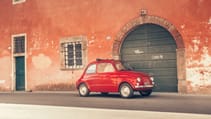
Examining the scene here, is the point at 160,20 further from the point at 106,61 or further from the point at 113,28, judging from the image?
the point at 106,61

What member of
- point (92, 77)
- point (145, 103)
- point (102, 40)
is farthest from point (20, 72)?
point (145, 103)

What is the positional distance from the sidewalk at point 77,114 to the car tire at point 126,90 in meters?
3.92

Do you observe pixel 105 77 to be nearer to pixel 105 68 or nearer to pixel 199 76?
pixel 105 68

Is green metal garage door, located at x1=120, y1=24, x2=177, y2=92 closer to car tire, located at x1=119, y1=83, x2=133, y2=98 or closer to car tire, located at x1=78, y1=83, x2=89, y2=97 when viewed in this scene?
car tire, located at x1=78, y1=83, x2=89, y2=97

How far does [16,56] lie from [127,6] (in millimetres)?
7977

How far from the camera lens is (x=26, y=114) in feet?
26.3

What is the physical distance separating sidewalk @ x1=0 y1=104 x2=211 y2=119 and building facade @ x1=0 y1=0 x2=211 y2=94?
20.4 feet

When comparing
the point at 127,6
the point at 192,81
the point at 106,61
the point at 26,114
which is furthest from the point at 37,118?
the point at 127,6

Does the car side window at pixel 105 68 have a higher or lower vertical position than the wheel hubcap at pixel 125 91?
higher

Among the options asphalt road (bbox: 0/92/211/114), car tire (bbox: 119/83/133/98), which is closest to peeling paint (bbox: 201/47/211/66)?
asphalt road (bbox: 0/92/211/114)

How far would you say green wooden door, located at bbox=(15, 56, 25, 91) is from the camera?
18.9 m

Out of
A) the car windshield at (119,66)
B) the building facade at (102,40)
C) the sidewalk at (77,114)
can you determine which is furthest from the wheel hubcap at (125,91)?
the sidewalk at (77,114)

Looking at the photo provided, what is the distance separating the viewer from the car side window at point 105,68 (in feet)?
40.8

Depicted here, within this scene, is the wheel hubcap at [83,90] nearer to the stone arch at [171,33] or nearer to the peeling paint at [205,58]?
the stone arch at [171,33]
